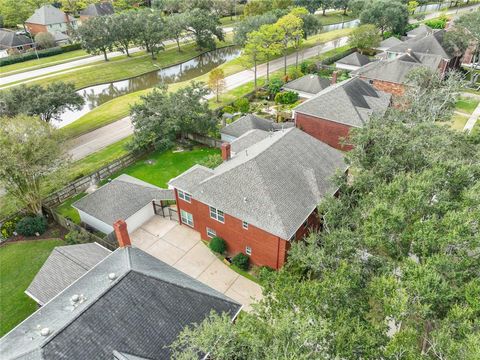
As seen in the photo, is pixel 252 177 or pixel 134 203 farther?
pixel 134 203

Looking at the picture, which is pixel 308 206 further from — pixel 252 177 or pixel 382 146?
pixel 382 146

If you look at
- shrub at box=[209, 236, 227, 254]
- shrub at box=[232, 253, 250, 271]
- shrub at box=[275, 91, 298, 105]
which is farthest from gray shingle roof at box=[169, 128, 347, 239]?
shrub at box=[275, 91, 298, 105]

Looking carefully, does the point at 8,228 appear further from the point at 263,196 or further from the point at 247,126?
the point at 247,126

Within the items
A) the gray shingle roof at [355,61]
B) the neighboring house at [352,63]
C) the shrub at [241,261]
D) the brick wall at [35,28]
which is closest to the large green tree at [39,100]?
the shrub at [241,261]

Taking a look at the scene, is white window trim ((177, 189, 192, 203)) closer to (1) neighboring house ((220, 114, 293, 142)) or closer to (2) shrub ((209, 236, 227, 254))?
(2) shrub ((209, 236, 227, 254))

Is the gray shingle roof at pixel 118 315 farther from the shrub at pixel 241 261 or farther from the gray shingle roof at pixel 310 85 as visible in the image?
the gray shingle roof at pixel 310 85

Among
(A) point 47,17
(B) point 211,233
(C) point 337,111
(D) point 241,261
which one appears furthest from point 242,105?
(A) point 47,17

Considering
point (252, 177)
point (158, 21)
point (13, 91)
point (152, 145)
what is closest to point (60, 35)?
point (158, 21)

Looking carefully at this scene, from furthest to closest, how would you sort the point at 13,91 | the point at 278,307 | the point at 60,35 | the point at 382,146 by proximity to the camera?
1. the point at 60,35
2. the point at 13,91
3. the point at 382,146
4. the point at 278,307
